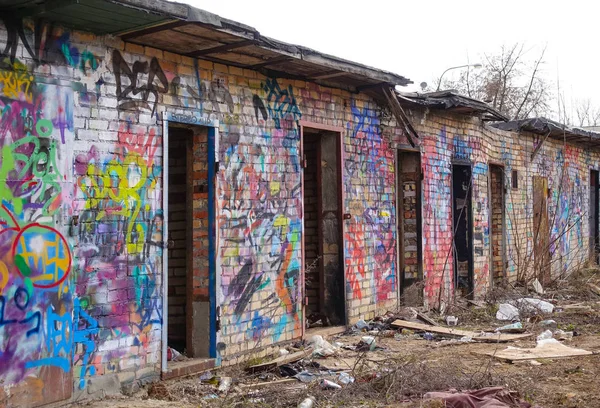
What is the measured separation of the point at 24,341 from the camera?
564cm

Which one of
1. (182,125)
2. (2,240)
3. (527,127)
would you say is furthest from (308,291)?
(527,127)

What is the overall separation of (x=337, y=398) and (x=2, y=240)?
9.50 feet

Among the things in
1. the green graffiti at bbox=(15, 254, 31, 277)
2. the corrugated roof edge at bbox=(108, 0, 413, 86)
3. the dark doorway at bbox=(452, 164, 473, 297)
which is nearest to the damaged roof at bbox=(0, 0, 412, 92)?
the corrugated roof edge at bbox=(108, 0, 413, 86)

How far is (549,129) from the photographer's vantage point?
15898mm

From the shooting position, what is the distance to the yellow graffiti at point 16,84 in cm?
560

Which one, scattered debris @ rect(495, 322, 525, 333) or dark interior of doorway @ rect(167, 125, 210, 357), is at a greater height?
dark interior of doorway @ rect(167, 125, 210, 357)

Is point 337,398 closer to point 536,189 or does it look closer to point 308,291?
point 308,291

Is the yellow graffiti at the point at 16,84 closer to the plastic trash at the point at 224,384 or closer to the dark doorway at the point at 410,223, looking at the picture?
the plastic trash at the point at 224,384

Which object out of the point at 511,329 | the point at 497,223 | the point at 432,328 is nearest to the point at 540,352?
the point at 511,329

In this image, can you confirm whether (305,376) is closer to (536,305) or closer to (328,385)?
(328,385)

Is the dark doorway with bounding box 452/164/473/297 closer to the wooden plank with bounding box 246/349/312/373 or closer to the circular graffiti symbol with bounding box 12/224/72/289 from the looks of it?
the wooden plank with bounding box 246/349/312/373

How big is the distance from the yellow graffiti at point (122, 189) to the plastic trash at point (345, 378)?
2189mm

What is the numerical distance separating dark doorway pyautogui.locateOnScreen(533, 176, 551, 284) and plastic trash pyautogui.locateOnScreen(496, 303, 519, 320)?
389cm

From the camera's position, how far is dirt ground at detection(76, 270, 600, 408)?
20.3ft
